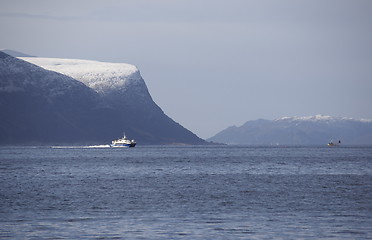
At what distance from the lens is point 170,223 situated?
→ 44.9 meters

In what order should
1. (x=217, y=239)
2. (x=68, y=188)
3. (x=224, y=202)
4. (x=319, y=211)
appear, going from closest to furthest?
(x=217, y=239) < (x=319, y=211) < (x=224, y=202) < (x=68, y=188)

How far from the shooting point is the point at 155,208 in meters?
53.9

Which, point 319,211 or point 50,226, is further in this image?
point 319,211

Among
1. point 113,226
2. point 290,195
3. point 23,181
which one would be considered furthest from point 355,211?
point 23,181

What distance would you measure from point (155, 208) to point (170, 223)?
9070 mm

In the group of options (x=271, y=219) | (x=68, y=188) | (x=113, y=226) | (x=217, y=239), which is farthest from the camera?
(x=68, y=188)

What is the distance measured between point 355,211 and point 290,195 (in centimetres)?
1369

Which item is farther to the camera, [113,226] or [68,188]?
[68,188]

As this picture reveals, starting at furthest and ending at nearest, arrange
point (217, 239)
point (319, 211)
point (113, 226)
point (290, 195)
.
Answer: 1. point (290, 195)
2. point (319, 211)
3. point (113, 226)
4. point (217, 239)

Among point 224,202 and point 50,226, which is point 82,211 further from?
point 224,202

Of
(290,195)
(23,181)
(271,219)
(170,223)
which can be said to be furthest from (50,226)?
(23,181)

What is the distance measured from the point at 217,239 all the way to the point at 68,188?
131ft

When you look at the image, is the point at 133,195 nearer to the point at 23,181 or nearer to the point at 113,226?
the point at 113,226

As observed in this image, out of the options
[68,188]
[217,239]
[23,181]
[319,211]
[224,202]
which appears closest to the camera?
[217,239]
